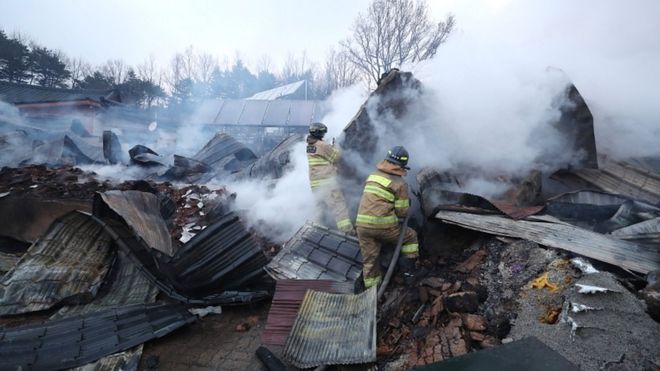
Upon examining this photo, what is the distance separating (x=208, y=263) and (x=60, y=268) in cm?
187

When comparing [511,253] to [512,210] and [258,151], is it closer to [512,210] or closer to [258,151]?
[512,210]

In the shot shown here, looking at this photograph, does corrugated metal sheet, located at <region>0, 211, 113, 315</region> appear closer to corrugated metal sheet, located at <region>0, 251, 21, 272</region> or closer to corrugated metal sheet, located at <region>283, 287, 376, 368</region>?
corrugated metal sheet, located at <region>0, 251, 21, 272</region>

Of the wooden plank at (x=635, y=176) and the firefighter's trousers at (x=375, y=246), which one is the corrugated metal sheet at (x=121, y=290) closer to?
the firefighter's trousers at (x=375, y=246)

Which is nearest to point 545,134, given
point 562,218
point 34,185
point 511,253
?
point 562,218

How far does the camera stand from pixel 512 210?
380 cm

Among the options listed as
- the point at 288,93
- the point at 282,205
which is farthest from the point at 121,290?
the point at 288,93

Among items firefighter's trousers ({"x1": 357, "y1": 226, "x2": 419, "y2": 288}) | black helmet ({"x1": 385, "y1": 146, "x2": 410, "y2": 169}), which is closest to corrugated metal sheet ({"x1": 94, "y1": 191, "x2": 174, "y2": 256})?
firefighter's trousers ({"x1": 357, "y1": 226, "x2": 419, "y2": 288})

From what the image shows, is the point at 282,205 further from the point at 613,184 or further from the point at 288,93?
the point at 288,93

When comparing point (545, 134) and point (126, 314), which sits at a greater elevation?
point (545, 134)

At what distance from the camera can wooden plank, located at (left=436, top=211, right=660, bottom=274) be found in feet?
9.41

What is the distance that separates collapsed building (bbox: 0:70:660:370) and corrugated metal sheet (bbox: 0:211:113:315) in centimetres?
2

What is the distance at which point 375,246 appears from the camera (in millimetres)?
3896

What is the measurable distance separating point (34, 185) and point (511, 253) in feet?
29.9

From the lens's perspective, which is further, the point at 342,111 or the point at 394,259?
the point at 342,111
